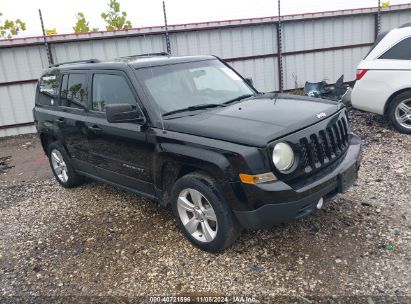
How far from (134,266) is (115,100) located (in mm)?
1817

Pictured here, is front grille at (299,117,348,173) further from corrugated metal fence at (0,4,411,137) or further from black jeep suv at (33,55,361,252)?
corrugated metal fence at (0,4,411,137)

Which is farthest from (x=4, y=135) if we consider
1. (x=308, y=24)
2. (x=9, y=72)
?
(x=308, y=24)

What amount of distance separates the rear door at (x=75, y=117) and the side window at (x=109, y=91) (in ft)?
0.66

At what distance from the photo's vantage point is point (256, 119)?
3.46 m

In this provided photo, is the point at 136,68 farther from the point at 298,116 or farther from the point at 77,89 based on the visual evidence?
the point at 298,116

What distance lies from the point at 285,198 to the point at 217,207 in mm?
610

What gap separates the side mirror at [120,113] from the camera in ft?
12.2

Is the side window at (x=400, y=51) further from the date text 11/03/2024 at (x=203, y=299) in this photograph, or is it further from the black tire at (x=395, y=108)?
the date text 11/03/2024 at (x=203, y=299)

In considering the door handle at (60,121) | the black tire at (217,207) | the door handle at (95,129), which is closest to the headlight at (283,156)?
the black tire at (217,207)

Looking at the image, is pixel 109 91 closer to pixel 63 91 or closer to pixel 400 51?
pixel 63 91

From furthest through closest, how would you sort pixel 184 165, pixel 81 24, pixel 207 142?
pixel 81 24, pixel 184 165, pixel 207 142

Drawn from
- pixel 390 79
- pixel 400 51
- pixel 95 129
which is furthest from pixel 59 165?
pixel 400 51

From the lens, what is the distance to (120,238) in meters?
4.21

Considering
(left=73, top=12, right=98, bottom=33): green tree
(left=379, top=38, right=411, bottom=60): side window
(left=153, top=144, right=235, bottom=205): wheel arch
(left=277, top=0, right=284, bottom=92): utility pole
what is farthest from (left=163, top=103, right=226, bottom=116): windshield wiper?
(left=73, top=12, right=98, bottom=33): green tree
